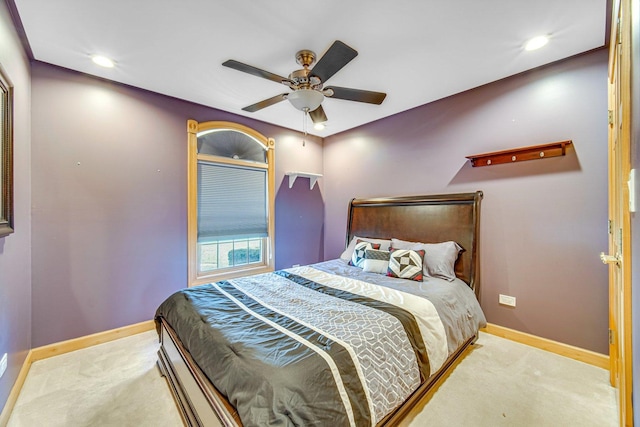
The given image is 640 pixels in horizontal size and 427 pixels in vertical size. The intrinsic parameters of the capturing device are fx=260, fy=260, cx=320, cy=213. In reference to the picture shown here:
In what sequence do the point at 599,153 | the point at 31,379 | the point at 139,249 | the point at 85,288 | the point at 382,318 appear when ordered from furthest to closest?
the point at 139,249 < the point at 85,288 < the point at 599,153 < the point at 31,379 < the point at 382,318

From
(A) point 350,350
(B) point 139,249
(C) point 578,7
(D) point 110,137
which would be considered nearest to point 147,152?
(D) point 110,137

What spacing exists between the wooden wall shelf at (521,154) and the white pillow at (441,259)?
95 cm

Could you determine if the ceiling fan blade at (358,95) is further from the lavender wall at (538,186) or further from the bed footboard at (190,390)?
the bed footboard at (190,390)

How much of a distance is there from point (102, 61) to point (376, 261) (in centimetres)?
326

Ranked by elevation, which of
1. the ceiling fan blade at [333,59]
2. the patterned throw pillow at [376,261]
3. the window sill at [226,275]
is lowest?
the window sill at [226,275]

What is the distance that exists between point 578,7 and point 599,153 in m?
1.17

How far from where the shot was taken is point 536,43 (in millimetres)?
2129

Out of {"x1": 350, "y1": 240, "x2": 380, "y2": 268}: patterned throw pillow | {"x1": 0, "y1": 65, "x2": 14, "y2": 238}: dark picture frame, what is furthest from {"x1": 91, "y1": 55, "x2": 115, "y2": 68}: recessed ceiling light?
{"x1": 350, "y1": 240, "x2": 380, "y2": 268}: patterned throw pillow

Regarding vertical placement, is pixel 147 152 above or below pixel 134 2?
below

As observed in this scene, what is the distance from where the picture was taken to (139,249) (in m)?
2.88

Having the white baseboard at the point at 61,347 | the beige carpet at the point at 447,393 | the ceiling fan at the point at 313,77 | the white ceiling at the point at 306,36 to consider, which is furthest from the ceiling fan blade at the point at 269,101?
the white baseboard at the point at 61,347

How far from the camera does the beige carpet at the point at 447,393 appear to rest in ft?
5.47

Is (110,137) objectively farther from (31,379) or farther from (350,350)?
(350,350)

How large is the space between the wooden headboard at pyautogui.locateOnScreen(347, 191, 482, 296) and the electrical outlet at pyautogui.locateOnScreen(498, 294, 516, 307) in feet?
0.70
